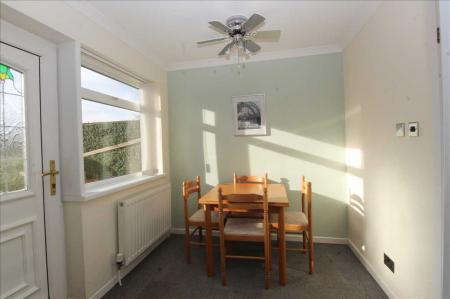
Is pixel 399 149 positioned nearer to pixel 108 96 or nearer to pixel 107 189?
pixel 107 189

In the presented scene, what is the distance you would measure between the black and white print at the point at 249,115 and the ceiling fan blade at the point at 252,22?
46.3 inches

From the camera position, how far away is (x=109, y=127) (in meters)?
2.30

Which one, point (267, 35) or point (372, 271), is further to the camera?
point (372, 271)

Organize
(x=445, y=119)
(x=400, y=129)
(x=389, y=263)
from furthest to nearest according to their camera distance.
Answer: (x=389, y=263) → (x=400, y=129) → (x=445, y=119)

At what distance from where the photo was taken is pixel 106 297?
1.87 meters

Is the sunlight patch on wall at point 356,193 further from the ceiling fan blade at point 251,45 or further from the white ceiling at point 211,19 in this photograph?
the ceiling fan blade at point 251,45

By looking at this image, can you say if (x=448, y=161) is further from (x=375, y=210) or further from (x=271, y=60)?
(x=271, y=60)

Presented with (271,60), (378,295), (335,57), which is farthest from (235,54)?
(378,295)

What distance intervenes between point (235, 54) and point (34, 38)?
6.81 ft

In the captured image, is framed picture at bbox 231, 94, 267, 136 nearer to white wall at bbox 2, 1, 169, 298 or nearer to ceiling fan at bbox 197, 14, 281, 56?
ceiling fan at bbox 197, 14, 281, 56

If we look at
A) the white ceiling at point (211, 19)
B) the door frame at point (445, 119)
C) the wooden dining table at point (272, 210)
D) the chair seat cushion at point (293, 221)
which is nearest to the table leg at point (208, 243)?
the wooden dining table at point (272, 210)

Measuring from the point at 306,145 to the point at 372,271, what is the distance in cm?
147

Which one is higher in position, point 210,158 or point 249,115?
point 249,115

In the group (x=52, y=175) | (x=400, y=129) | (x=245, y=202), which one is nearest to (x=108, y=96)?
(x=52, y=175)
